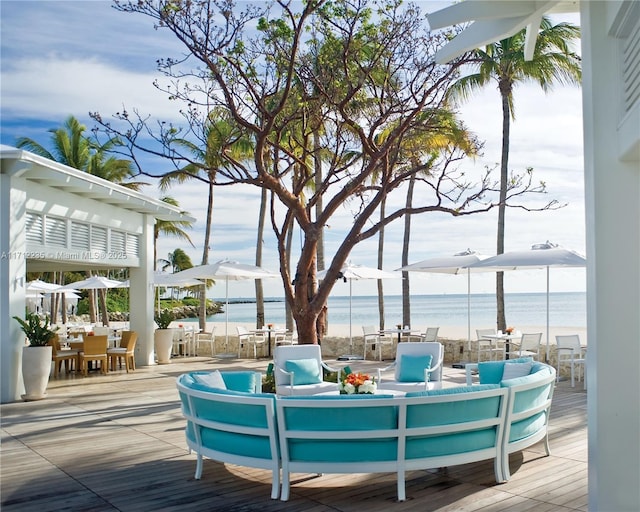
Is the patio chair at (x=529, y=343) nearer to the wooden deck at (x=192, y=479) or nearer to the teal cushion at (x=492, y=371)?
the wooden deck at (x=192, y=479)

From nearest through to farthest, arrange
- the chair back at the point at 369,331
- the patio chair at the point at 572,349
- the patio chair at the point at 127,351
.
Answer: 1. the patio chair at the point at 572,349
2. the patio chair at the point at 127,351
3. the chair back at the point at 369,331

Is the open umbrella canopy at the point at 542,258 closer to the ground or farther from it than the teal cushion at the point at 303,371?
farther from it

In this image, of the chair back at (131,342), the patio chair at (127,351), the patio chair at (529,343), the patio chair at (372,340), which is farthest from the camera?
the patio chair at (372,340)

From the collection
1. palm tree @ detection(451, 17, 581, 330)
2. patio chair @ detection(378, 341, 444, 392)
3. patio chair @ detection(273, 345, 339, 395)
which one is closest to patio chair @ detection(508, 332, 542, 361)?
patio chair @ detection(378, 341, 444, 392)

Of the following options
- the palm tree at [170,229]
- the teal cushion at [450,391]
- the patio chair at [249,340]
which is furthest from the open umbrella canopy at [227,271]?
the palm tree at [170,229]

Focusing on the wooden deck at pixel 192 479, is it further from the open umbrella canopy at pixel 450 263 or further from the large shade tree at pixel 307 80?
the open umbrella canopy at pixel 450 263

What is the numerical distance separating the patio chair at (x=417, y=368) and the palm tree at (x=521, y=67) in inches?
360

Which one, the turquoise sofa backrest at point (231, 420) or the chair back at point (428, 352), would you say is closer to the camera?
the turquoise sofa backrest at point (231, 420)

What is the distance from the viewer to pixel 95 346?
13570 millimetres

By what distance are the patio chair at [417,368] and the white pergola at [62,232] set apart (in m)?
6.17

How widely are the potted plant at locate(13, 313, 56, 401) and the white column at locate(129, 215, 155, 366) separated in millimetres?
4851

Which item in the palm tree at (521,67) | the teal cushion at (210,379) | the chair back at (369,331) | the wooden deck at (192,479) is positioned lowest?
the wooden deck at (192,479)

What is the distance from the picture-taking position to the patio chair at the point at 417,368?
30.0 feet

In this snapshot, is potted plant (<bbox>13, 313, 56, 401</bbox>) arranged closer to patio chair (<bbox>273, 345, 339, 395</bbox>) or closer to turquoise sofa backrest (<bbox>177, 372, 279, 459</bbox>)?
patio chair (<bbox>273, 345, 339, 395</bbox>)
